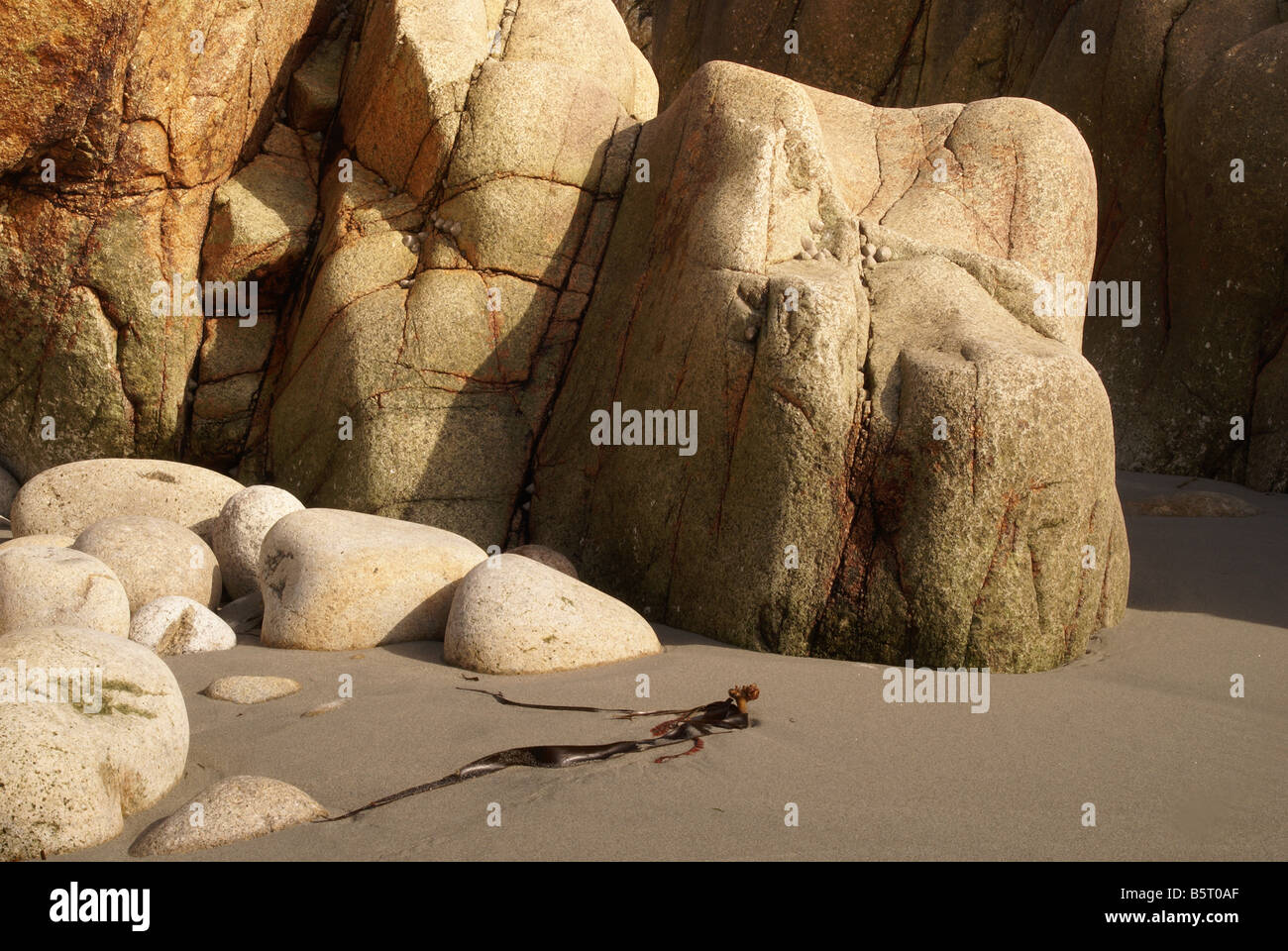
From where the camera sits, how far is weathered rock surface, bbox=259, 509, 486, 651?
586cm

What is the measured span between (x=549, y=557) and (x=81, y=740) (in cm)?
353

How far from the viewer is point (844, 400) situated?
587 centimetres

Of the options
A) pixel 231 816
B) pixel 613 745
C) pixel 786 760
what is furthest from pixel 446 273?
pixel 231 816

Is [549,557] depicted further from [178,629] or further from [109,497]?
[109,497]

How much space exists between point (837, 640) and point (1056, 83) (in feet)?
29.1

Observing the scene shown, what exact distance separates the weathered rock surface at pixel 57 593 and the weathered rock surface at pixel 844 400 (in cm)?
262

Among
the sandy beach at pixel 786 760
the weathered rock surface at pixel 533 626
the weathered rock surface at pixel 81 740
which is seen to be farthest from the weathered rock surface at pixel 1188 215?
the weathered rock surface at pixel 81 740

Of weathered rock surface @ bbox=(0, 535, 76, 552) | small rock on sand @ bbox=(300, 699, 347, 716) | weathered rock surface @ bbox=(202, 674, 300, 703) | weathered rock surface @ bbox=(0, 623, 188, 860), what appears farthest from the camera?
weathered rock surface @ bbox=(0, 535, 76, 552)

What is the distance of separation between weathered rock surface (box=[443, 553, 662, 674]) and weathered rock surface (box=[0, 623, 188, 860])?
1570mm

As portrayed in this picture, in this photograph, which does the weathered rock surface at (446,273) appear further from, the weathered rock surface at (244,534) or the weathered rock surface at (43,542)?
the weathered rock surface at (43,542)

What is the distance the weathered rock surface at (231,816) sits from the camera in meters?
3.50

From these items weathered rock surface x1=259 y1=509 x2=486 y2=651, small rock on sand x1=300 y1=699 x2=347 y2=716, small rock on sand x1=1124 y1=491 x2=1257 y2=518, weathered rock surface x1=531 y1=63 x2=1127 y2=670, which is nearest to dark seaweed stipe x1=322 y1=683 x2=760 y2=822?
small rock on sand x1=300 y1=699 x2=347 y2=716

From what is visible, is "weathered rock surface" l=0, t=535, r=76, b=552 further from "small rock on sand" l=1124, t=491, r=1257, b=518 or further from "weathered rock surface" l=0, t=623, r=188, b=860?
"small rock on sand" l=1124, t=491, r=1257, b=518

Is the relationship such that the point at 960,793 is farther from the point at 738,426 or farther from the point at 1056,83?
the point at 1056,83
